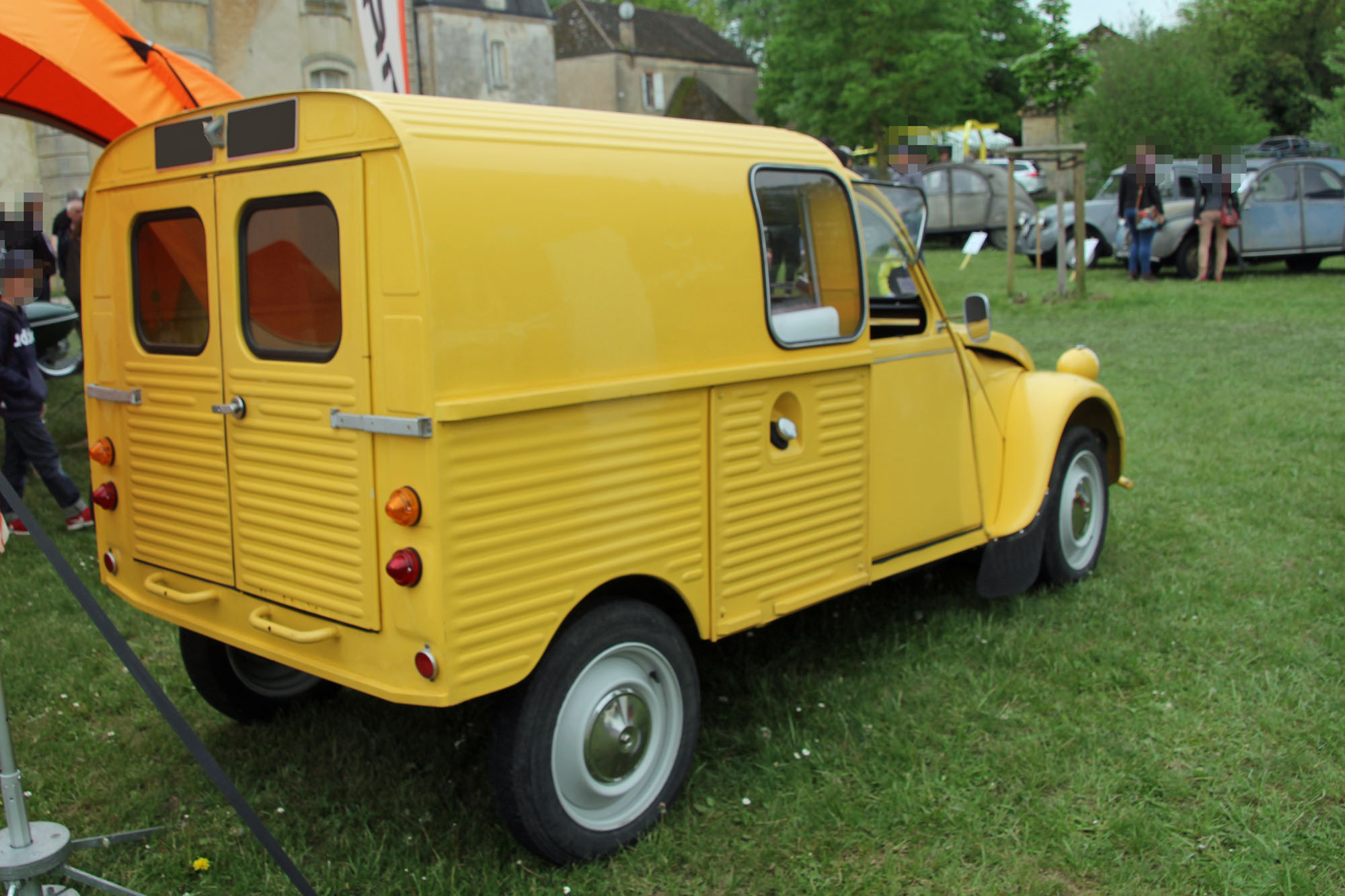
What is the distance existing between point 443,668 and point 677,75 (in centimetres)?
5327

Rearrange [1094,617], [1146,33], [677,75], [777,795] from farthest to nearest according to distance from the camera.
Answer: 1. [677,75]
2. [1146,33]
3. [1094,617]
4. [777,795]

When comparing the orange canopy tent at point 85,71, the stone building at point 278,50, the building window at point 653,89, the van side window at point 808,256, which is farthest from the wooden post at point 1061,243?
the building window at point 653,89

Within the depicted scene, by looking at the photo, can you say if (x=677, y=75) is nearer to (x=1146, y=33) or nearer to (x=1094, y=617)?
(x=1146, y=33)

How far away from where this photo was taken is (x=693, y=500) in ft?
11.8

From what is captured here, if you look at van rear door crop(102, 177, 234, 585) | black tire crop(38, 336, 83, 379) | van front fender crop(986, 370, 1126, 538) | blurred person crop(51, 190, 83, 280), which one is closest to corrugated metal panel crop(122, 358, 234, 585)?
van rear door crop(102, 177, 234, 585)

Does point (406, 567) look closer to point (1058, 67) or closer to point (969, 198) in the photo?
point (969, 198)

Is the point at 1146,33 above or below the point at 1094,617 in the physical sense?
above

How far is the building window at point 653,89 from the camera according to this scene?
169 ft

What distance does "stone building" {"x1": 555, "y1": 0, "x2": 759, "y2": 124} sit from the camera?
1978 inches

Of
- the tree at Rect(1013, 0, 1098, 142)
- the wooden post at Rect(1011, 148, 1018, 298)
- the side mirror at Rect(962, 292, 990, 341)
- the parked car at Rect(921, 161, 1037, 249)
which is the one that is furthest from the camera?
the tree at Rect(1013, 0, 1098, 142)

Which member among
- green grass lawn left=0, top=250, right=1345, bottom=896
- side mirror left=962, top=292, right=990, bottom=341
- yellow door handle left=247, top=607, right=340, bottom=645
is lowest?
green grass lawn left=0, top=250, right=1345, bottom=896

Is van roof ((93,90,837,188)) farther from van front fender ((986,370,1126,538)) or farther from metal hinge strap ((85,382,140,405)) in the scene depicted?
van front fender ((986,370,1126,538))

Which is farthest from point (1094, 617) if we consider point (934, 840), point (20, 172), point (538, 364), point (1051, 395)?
point (20, 172)

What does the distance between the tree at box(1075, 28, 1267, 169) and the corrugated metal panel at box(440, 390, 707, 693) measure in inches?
719
